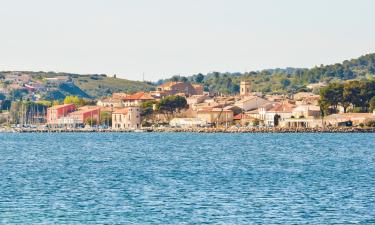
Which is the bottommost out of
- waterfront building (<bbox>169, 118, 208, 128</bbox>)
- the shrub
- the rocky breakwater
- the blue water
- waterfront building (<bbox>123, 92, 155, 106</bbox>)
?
the blue water

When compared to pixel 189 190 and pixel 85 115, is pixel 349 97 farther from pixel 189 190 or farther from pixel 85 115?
pixel 189 190

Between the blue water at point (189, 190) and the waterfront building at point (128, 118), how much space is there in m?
91.5

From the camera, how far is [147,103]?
544 ft

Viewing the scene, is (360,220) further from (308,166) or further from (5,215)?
(308,166)

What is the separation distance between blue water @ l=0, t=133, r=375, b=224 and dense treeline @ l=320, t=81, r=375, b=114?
7111cm

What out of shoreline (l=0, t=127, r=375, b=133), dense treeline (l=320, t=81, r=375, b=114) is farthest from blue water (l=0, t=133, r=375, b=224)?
dense treeline (l=320, t=81, r=375, b=114)

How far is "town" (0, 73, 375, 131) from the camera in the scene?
13925 centimetres

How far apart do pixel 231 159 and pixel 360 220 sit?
1294 inches

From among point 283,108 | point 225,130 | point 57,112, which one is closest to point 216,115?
point 225,130

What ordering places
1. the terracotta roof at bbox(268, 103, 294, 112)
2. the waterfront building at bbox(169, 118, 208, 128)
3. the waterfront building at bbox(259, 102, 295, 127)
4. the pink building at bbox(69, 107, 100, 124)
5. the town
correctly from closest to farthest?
the town < the waterfront building at bbox(259, 102, 295, 127) < the terracotta roof at bbox(268, 103, 294, 112) < the waterfront building at bbox(169, 118, 208, 128) < the pink building at bbox(69, 107, 100, 124)

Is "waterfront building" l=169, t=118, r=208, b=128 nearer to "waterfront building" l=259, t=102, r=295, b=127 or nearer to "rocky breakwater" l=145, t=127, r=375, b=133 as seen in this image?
"rocky breakwater" l=145, t=127, r=375, b=133

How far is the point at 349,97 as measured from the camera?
138m

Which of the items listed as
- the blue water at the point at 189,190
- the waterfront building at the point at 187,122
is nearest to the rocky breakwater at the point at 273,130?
the waterfront building at the point at 187,122

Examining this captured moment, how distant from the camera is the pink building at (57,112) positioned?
593 ft
